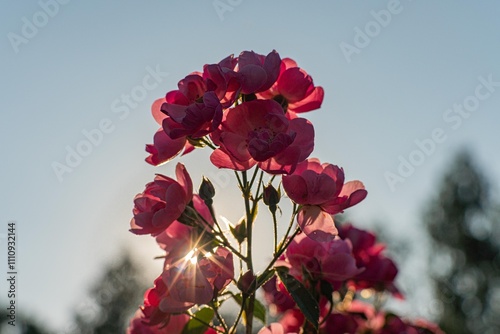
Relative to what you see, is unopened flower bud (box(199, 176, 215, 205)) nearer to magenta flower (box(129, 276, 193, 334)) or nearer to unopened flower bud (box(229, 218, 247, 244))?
unopened flower bud (box(229, 218, 247, 244))

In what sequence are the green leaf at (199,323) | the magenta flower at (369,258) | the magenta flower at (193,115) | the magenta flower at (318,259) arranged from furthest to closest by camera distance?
the magenta flower at (369,258), the magenta flower at (318,259), the green leaf at (199,323), the magenta flower at (193,115)

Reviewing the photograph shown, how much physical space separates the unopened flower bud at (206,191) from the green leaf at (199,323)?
1.15ft

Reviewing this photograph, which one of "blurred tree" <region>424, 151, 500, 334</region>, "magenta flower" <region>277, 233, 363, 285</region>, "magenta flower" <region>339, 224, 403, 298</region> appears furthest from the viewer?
"blurred tree" <region>424, 151, 500, 334</region>

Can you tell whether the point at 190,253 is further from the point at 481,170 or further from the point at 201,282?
the point at 481,170

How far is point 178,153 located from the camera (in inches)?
55.7

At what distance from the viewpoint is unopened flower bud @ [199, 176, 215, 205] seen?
147 cm

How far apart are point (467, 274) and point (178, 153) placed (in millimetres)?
18020

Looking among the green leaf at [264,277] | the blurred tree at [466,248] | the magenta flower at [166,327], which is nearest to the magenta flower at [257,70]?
the green leaf at [264,277]

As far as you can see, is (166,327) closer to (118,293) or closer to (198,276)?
(198,276)

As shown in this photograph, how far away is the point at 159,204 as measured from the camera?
141 cm

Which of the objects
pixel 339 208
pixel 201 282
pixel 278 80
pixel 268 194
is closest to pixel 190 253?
pixel 201 282

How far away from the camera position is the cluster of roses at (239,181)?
1.30m

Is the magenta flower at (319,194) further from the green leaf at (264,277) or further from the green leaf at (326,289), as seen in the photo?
the green leaf at (326,289)

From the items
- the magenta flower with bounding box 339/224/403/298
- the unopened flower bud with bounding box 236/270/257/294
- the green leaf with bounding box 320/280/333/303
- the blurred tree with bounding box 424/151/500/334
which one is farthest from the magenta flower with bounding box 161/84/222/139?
the blurred tree with bounding box 424/151/500/334
